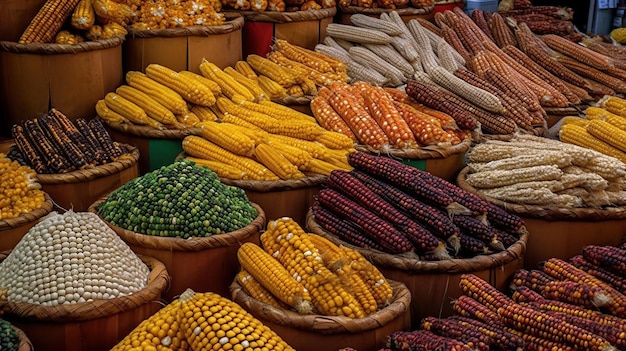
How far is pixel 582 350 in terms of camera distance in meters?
2.80

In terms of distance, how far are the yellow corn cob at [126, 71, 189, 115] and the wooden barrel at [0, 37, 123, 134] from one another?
0.18m

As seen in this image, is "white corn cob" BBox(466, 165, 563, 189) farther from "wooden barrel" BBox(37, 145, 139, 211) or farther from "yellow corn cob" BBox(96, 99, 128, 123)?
"yellow corn cob" BBox(96, 99, 128, 123)

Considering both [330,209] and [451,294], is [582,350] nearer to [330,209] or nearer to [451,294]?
[451,294]

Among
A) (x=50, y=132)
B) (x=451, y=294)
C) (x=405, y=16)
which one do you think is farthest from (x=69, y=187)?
(x=405, y=16)

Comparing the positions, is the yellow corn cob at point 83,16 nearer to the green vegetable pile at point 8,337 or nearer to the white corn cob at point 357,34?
the white corn cob at point 357,34

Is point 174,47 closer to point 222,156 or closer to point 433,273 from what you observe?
point 222,156

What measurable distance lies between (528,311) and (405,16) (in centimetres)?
419

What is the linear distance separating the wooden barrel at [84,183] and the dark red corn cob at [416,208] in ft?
4.26

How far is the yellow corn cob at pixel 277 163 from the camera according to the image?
4.20 meters

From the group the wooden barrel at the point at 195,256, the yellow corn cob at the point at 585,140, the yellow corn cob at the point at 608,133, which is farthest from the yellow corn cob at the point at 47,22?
the yellow corn cob at the point at 608,133

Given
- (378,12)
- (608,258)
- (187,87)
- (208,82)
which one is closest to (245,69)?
(208,82)

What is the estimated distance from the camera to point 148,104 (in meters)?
4.71

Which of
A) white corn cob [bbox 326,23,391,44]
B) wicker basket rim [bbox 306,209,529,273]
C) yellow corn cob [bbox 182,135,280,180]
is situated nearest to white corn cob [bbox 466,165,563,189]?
wicker basket rim [bbox 306,209,529,273]

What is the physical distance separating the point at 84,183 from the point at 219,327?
6.10ft
